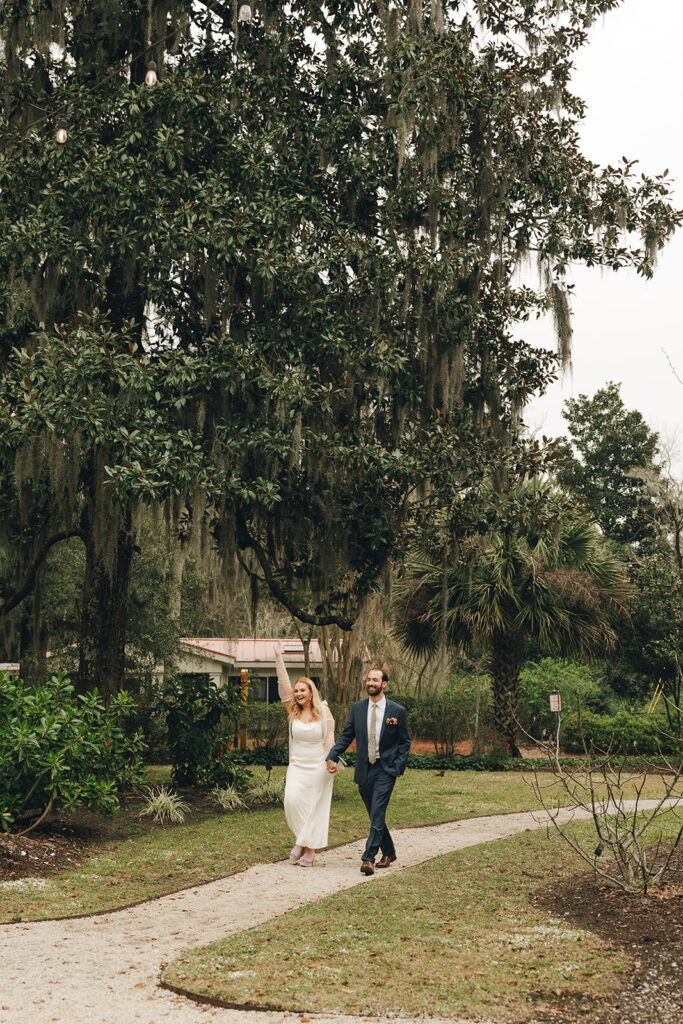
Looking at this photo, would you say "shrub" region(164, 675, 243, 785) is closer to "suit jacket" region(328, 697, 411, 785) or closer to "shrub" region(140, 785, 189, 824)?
"shrub" region(140, 785, 189, 824)

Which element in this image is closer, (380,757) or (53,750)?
(380,757)

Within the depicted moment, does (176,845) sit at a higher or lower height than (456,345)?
lower

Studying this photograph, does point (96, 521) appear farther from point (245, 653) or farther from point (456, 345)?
point (245, 653)

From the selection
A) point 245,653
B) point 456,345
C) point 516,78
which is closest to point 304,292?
point 456,345

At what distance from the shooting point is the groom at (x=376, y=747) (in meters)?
8.41

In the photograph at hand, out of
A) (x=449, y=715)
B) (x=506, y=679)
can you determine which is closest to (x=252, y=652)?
(x=449, y=715)

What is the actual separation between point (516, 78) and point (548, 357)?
3.36 metres

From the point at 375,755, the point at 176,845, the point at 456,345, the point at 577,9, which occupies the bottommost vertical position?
the point at 176,845

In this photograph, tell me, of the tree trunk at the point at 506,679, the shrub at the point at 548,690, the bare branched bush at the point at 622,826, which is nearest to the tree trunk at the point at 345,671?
the tree trunk at the point at 506,679

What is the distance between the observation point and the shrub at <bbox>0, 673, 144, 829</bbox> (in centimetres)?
905

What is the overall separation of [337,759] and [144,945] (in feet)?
9.14

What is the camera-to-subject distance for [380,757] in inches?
334

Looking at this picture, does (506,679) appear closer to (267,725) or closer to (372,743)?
(267,725)

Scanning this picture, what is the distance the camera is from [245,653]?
1121 inches
